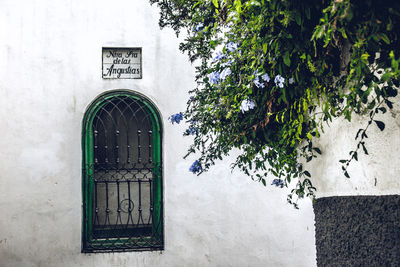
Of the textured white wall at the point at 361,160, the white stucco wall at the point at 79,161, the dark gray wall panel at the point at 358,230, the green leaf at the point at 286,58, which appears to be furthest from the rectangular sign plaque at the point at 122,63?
the green leaf at the point at 286,58

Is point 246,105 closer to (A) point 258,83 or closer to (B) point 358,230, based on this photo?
(A) point 258,83

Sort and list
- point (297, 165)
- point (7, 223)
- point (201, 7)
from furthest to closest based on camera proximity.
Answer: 1. point (7, 223)
2. point (201, 7)
3. point (297, 165)

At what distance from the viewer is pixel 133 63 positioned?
5.84 m

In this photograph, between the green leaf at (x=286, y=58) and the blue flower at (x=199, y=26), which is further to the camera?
the blue flower at (x=199, y=26)

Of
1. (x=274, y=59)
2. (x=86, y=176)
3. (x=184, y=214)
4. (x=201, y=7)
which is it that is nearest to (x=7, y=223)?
(x=86, y=176)

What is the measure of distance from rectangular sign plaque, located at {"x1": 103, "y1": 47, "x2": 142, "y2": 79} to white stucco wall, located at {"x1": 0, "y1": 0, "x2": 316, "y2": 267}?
0.09 m

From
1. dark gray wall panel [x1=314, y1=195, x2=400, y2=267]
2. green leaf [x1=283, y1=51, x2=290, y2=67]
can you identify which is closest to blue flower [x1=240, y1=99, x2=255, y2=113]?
green leaf [x1=283, y1=51, x2=290, y2=67]

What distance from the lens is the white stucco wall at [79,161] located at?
557cm

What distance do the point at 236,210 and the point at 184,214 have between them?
27.0 inches

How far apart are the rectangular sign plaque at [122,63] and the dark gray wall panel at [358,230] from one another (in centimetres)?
383

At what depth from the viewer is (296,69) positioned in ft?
6.38

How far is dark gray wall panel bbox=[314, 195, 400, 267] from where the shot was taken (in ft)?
5.87

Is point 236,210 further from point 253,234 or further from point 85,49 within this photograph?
point 85,49

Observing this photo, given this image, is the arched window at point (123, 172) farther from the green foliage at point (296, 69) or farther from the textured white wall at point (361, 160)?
the textured white wall at point (361, 160)
